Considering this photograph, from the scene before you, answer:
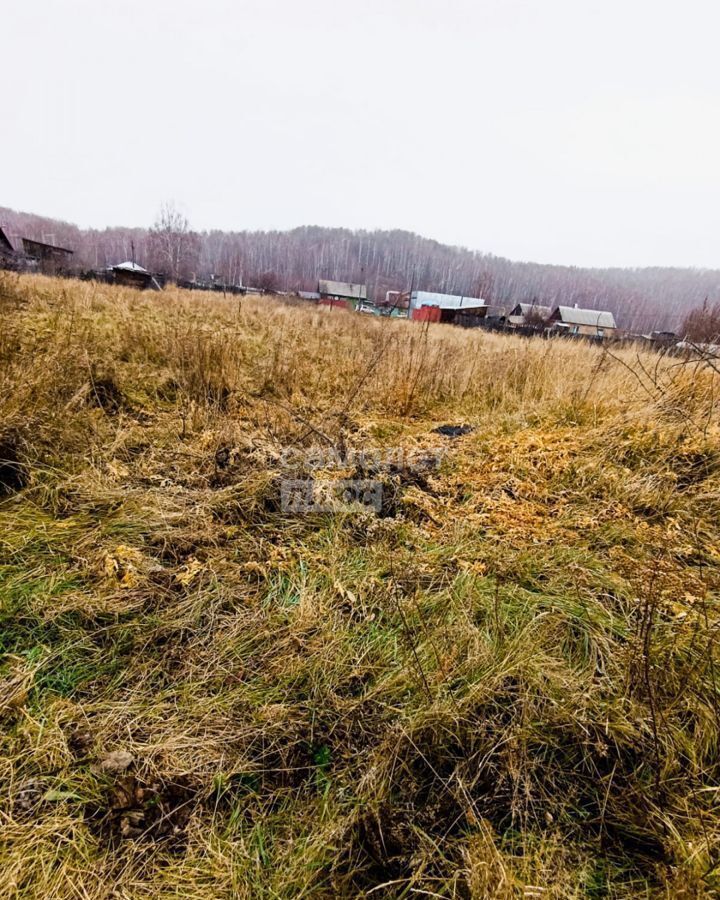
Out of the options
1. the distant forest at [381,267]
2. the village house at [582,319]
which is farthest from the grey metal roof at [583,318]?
the distant forest at [381,267]

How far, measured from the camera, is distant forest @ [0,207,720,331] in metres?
65.2

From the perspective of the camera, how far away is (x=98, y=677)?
50.1 inches

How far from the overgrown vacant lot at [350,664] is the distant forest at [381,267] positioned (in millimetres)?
55923

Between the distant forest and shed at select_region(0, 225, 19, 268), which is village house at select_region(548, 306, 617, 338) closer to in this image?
the distant forest

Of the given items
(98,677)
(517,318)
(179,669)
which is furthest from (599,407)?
(517,318)

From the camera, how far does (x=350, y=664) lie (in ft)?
4.43

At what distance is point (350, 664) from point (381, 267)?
87934 mm

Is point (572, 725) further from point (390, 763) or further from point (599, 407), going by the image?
point (599, 407)

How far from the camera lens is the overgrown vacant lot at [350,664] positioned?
0.93m

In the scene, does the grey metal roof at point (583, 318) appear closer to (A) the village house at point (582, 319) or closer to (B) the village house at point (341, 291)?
(A) the village house at point (582, 319)

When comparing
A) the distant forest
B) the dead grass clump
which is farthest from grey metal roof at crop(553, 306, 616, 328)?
the dead grass clump

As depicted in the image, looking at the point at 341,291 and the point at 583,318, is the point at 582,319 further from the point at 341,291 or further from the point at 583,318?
the point at 341,291

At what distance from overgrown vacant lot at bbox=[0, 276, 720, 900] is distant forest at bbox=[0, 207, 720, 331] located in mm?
55923

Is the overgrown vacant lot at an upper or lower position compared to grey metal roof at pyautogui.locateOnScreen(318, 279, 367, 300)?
lower
